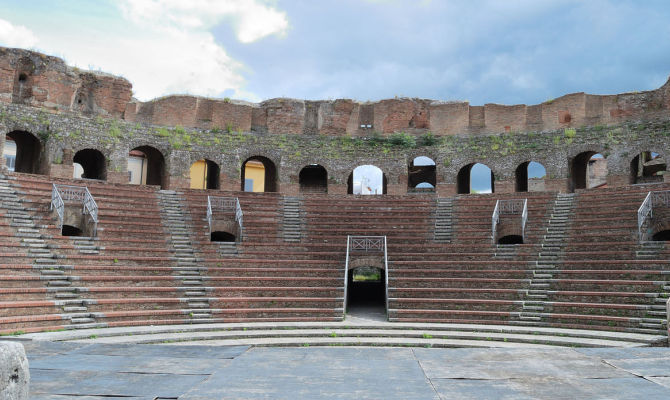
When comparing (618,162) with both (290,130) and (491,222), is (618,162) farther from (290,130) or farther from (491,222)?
(290,130)

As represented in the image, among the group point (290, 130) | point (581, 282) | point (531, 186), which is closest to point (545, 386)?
point (581, 282)

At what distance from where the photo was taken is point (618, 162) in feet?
68.8

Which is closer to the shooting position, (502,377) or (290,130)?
(502,377)

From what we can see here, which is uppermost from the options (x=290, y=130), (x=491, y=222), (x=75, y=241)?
(x=290, y=130)

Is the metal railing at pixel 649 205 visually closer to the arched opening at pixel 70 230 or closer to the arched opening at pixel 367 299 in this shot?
the arched opening at pixel 367 299

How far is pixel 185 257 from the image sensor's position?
14.8 m

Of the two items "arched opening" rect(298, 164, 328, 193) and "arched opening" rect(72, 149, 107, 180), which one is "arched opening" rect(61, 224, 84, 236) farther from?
"arched opening" rect(298, 164, 328, 193)

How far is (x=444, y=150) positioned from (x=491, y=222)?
710cm

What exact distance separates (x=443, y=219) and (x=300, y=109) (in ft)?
32.7

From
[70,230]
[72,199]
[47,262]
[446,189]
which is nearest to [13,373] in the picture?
[47,262]

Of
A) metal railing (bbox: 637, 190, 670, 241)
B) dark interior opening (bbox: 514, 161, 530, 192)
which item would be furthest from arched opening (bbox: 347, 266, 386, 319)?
dark interior opening (bbox: 514, 161, 530, 192)

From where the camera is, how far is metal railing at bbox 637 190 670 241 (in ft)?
47.0

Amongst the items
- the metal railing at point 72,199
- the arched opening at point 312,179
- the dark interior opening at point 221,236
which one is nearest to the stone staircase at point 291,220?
the dark interior opening at point 221,236

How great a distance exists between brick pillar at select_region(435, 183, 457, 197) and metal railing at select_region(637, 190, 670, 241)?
8.39 metres
